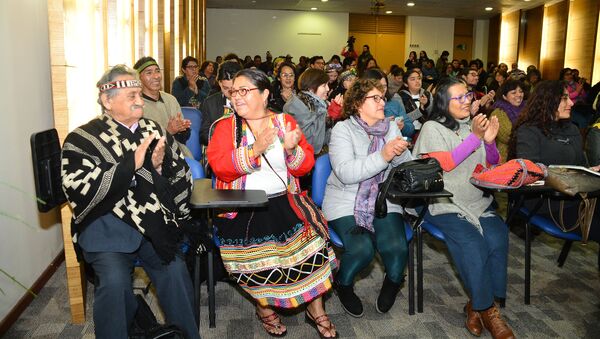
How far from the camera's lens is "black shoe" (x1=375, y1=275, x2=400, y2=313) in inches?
115

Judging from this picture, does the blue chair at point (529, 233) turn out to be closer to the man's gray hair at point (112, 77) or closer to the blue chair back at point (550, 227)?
the blue chair back at point (550, 227)

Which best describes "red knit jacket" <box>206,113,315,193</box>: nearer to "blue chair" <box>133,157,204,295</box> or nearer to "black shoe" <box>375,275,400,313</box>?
"blue chair" <box>133,157,204,295</box>

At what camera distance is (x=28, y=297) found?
2986mm

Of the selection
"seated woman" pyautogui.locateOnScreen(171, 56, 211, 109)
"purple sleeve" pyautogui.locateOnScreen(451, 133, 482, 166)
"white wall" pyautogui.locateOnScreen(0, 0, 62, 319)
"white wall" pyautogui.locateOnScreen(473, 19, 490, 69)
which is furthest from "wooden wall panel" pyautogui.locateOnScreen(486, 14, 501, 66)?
"white wall" pyautogui.locateOnScreen(0, 0, 62, 319)

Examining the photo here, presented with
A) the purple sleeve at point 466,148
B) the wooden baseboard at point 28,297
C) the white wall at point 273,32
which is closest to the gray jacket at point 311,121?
the purple sleeve at point 466,148

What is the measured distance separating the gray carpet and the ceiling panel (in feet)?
38.0

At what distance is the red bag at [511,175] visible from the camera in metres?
2.68

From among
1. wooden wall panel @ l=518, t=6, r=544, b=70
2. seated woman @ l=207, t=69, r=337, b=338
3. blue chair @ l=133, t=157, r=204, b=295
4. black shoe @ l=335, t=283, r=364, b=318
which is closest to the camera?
blue chair @ l=133, t=157, r=204, b=295

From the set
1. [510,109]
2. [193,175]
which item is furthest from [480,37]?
[193,175]

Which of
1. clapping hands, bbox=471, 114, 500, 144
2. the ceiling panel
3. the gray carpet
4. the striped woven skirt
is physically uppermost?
the ceiling panel

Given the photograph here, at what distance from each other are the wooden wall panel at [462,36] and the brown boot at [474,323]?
1688 centimetres

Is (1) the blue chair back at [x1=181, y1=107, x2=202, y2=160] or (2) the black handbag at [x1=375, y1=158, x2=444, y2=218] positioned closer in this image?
(2) the black handbag at [x1=375, y1=158, x2=444, y2=218]

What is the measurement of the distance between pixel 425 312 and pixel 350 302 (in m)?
0.45

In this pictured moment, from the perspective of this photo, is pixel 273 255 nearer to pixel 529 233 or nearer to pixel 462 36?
pixel 529 233
